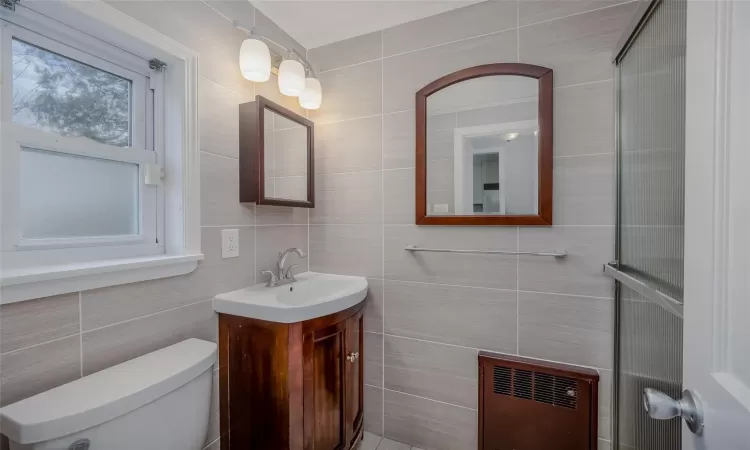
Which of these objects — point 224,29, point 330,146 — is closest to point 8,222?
point 224,29

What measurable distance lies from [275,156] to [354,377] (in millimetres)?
1181

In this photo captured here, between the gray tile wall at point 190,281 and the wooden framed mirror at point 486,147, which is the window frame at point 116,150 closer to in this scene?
the gray tile wall at point 190,281

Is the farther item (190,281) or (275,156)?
(275,156)

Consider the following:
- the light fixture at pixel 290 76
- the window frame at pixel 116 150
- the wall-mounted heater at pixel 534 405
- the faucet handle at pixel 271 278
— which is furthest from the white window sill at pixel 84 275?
the wall-mounted heater at pixel 534 405

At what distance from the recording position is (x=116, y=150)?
3.59 feet

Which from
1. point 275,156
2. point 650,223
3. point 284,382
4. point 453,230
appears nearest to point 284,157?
point 275,156

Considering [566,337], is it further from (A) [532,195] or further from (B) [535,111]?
(B) [535,111]

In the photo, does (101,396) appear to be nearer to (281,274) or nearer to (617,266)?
(281,274)

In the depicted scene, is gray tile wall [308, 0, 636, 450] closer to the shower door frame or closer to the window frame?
the shower door frame

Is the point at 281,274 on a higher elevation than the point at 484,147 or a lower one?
lower

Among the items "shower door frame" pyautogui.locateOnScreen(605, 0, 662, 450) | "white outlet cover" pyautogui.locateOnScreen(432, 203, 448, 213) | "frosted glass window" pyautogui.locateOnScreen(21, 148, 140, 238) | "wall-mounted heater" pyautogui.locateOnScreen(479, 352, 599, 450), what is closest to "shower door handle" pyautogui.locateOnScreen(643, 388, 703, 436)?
"shower door frame" pyautogui.locateOnScreen(605, 0, 662, 450)

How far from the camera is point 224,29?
1.38m

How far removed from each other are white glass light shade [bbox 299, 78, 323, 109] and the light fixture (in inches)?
5.0

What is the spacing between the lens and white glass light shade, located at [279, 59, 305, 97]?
60.1 inches
